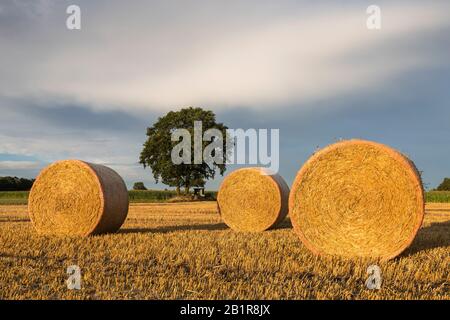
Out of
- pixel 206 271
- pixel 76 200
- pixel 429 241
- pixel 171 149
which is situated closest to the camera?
pixel 206 271

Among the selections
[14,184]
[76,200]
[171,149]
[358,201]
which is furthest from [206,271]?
[14,184]

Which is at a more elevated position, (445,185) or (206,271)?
(206,271)

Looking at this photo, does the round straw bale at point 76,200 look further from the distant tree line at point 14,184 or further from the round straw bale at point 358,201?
the distant tree line at point 14,184

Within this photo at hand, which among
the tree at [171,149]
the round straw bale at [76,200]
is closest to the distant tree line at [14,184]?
the tree at [171,149]

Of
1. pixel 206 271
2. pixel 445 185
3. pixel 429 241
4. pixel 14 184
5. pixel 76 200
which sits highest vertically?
→ pixel 76 200

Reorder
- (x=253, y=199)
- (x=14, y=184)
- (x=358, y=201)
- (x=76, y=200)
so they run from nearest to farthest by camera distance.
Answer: (x=358, y=201), (x=76, y=200), (x=253, y=199), (x=14, y=184)

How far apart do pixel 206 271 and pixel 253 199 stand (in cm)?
688

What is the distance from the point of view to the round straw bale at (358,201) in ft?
25.5

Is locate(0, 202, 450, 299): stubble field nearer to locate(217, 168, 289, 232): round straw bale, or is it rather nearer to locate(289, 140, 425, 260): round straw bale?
locate(289, 140, 425, 260): round straw bale

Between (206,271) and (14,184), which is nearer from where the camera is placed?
(206,271)

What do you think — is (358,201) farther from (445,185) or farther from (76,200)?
(445,185)

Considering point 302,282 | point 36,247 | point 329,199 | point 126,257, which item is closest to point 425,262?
point 329,199

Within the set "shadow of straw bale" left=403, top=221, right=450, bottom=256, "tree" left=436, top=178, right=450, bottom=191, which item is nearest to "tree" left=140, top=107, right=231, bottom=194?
"tree" left=436, top=178, right=450, bottom=191

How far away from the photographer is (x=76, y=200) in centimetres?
1100
